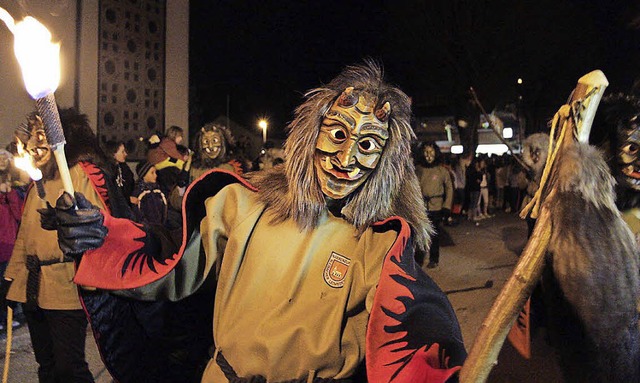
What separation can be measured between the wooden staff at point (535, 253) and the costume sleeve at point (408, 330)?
139 millimetres

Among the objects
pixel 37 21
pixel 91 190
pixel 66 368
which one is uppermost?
pixel 37 21

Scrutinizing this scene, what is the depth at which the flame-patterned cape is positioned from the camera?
1868 mm

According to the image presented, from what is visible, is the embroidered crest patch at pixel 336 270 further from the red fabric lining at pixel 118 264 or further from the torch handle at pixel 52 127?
the torch handle at pixel 52 127

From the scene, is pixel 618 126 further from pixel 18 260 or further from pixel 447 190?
pixel 447 190

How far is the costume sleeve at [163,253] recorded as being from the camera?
223 centimetres

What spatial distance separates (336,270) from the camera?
2213mm

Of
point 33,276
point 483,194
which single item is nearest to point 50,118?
point 33,276

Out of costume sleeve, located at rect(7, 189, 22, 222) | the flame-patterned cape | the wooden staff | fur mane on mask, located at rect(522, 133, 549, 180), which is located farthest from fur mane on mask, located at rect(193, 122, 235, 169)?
the wooden staff

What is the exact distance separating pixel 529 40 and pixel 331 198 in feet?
77.3

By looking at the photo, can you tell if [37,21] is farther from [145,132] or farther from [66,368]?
[145,132]

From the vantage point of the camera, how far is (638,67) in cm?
437

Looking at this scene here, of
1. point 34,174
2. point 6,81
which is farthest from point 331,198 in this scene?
point 6,81

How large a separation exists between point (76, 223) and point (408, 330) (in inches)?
49.6

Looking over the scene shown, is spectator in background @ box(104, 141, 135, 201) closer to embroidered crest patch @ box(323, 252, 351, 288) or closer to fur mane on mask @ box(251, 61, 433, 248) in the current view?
fur mane on mask @ box(251, 61, 433, 248)
